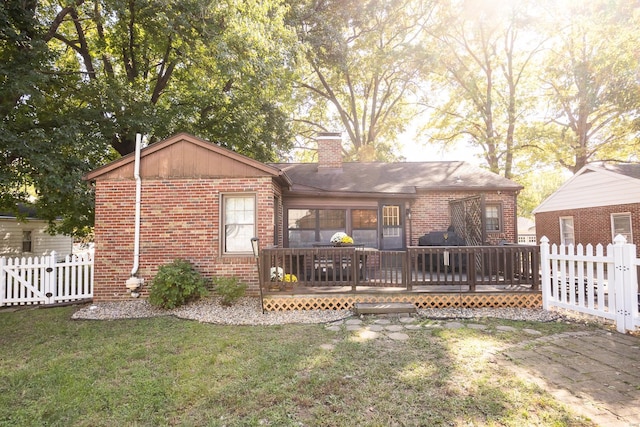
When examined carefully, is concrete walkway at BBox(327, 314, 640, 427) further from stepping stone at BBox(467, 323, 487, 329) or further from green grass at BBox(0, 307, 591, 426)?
green grass at BBox(0, 307, 591, 426)

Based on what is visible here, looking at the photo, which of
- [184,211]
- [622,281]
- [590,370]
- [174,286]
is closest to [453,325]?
[590,370]

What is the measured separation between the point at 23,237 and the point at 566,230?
2613 centimetres

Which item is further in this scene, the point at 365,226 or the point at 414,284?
the point at 365,226

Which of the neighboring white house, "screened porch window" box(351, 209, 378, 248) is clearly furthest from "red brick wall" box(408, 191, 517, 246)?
the neighboring white house

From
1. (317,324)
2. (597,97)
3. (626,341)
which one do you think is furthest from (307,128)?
(626,341)

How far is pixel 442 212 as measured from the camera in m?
10.4

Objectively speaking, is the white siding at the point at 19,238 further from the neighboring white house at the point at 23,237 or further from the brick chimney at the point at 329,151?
the brick chimney at the point at 329,151

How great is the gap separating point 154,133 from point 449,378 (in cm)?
1197

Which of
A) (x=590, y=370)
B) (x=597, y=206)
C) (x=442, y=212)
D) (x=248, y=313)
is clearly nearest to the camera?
(x=590, y=370)

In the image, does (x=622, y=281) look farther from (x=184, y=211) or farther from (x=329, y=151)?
(x=329, y=151)

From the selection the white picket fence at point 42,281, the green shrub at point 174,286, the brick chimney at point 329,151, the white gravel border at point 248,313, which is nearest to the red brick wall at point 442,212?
the brick chimney at point 329,151

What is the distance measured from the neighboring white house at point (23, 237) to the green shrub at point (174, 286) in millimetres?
11687

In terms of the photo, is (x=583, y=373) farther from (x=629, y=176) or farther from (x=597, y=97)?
(x=597, y=97)

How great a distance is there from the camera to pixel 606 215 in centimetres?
1248
